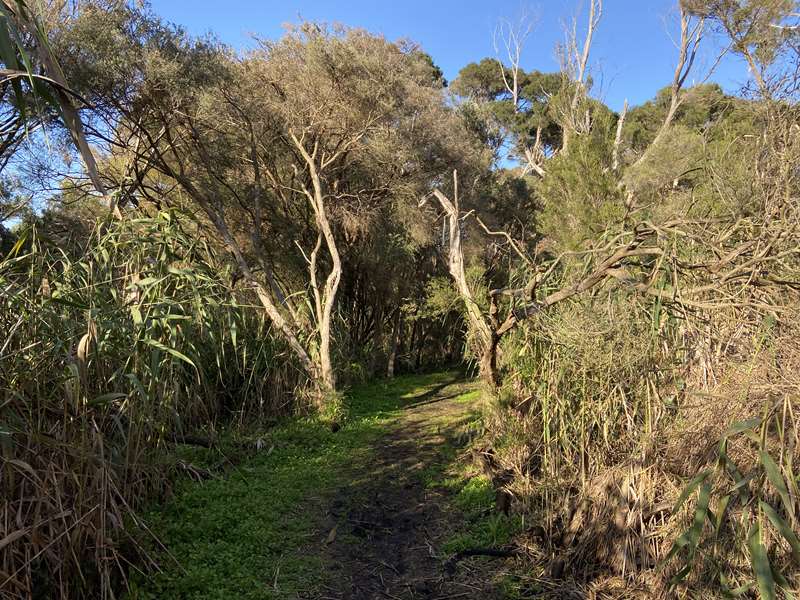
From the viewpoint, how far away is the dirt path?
3190mm

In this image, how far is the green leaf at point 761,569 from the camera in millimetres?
1374

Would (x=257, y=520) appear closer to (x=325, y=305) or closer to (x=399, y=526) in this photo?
(x=399, y=526)

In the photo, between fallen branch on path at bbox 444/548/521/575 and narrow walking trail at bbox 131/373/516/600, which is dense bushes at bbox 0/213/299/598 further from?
fallen branch on path at bbox 444/548/521/575

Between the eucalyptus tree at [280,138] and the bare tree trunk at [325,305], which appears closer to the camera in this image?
the eucalyptus tree at [280,138]

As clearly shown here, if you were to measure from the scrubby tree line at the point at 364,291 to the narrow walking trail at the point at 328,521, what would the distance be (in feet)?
1.40

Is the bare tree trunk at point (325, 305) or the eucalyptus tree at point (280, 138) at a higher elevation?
the eucalyptus tree at point (280, 138)

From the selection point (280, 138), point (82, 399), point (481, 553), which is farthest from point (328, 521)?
point (280, 138)

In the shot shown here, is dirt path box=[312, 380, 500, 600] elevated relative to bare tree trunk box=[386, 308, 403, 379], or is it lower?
lower

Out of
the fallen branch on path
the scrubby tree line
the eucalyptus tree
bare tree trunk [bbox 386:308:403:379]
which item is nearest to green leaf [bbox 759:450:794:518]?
the scrubby tree line

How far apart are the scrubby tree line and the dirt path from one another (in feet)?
2.32

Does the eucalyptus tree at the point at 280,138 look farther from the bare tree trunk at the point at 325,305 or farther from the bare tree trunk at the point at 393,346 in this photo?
the bare tree trunk at the point at 393,346

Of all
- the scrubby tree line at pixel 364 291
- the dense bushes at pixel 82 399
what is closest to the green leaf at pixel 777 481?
the scrubby tree line at pixel 364 291

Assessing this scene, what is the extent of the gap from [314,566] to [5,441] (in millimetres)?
2088

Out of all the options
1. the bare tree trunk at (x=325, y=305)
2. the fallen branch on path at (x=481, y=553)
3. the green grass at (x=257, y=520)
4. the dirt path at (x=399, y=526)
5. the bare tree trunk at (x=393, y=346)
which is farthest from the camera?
the bare tree trunk at (x=393, y=346)
